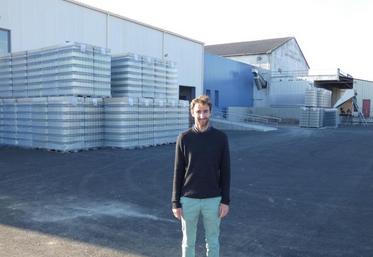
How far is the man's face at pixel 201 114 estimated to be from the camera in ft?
10.8

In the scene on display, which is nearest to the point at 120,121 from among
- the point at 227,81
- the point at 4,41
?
the point at 4,41

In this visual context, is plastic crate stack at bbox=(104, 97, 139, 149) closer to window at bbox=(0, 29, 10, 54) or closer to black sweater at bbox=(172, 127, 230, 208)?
window at bbox=(0, 29, 10, 54)

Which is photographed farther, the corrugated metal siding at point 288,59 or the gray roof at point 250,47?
the gray roof at point 250,47

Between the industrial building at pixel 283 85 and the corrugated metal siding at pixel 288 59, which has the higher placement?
the corrugated metal siding at pixel 288 59

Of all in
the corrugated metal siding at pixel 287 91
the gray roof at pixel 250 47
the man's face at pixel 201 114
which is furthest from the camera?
the gray roof at pixel 250 47

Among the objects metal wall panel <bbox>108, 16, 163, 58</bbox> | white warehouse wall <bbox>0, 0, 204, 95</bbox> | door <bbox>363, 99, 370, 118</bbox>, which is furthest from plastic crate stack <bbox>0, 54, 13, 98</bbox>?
door <bbox>363, 99, 370, 118</bbox>

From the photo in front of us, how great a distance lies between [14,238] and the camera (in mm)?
4785

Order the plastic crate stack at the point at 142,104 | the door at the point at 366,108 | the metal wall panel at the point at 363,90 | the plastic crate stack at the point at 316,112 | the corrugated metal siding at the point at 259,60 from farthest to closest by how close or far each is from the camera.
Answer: the corrugated metal siding at the point at 259,60 < the door at the point at 366,108 < the metal wall panel at the point at 363,90 < the plastic crate stack at the point at 316,112 < the plastic crate stack at the point at 142,104

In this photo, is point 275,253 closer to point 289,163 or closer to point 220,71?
point 289,163

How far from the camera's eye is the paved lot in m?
4.59

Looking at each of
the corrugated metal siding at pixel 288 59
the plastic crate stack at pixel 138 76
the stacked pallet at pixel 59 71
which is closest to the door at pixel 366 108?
the corrugated metal siding at pixel 288 59

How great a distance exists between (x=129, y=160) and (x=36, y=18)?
34.7 feet

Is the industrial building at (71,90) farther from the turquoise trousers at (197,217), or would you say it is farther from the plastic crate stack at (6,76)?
the turquoise trousers at (197,217)

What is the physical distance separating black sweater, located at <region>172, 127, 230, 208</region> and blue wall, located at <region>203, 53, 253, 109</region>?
29.9 m
